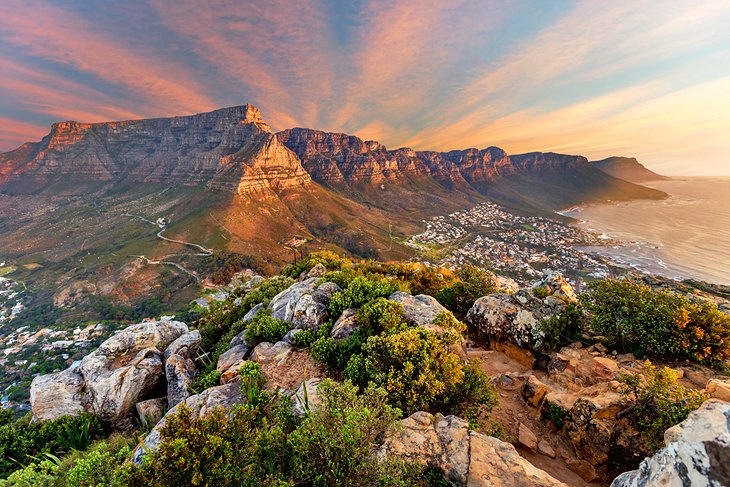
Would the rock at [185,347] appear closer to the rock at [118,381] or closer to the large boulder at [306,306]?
the rock at [118,381]

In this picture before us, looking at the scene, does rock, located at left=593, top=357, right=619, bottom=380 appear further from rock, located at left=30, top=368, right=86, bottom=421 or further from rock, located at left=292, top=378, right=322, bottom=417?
rock, located at left=30, top=368, right=86, bottom=421

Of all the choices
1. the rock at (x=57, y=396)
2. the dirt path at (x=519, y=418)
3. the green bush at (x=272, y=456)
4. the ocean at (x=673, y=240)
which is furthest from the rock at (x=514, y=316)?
the ocean at (x=673, y=240)

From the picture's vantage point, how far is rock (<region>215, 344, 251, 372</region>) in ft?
36.4

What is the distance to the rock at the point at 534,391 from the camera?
9.27m

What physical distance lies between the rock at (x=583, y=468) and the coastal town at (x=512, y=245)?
56864mm

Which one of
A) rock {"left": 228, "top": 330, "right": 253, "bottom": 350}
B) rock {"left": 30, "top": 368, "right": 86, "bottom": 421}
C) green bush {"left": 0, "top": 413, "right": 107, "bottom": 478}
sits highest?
rock {"left": 228, "top": 330, "right": 253, "bottom": 350}

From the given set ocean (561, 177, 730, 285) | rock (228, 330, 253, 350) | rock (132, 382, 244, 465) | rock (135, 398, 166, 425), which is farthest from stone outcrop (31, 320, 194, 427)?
ocean (561, 177, 730, 285)

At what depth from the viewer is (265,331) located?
12.7 m

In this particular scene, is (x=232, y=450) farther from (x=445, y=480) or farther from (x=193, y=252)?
(x=193, y=252)

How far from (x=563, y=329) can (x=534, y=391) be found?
3.72 metres

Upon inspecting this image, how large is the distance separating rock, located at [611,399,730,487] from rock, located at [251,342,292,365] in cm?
1063

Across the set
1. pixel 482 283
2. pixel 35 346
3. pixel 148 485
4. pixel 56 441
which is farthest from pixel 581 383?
pixel 35 346

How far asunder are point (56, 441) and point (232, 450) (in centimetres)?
1081

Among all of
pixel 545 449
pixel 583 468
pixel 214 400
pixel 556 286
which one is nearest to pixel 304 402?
pixel 214 400
